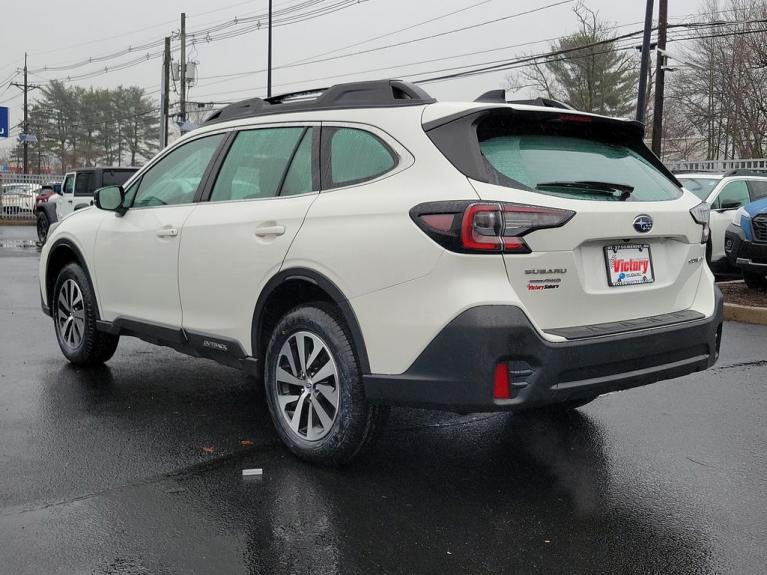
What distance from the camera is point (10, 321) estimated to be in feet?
27.0

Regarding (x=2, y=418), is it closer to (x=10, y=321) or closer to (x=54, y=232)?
(x=54, y=232)

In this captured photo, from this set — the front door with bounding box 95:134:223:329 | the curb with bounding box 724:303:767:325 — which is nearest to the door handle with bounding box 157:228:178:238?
the front door with bounding box 95:134:223:329

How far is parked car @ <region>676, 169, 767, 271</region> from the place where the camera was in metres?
12.3

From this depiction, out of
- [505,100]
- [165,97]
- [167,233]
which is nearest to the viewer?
[505,100]

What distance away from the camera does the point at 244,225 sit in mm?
4301

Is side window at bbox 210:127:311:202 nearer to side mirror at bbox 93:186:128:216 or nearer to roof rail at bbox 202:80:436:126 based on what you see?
roof rail at bbox 202:80:436:126

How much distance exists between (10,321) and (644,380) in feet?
21.9

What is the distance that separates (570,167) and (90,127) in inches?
3366

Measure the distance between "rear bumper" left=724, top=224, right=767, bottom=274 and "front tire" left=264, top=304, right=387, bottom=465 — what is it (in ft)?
24.5

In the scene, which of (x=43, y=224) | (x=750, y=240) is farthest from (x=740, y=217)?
(x=43, y=224)

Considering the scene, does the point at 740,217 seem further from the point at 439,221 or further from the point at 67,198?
the point at 67,198

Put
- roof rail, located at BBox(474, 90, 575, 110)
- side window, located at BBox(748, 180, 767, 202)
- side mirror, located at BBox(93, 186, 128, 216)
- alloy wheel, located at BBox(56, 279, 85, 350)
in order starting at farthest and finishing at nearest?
side window, located at BBox(748, 180, 767, 202), alloy wheel, located at BBox(56, 279, 85, 350), side mirror, located at BBox(93, 186, 128, 216), roof rail, located at BBox(474, 90, 575, 110)

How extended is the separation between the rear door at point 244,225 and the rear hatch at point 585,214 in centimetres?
89

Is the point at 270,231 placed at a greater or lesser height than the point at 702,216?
lesser
